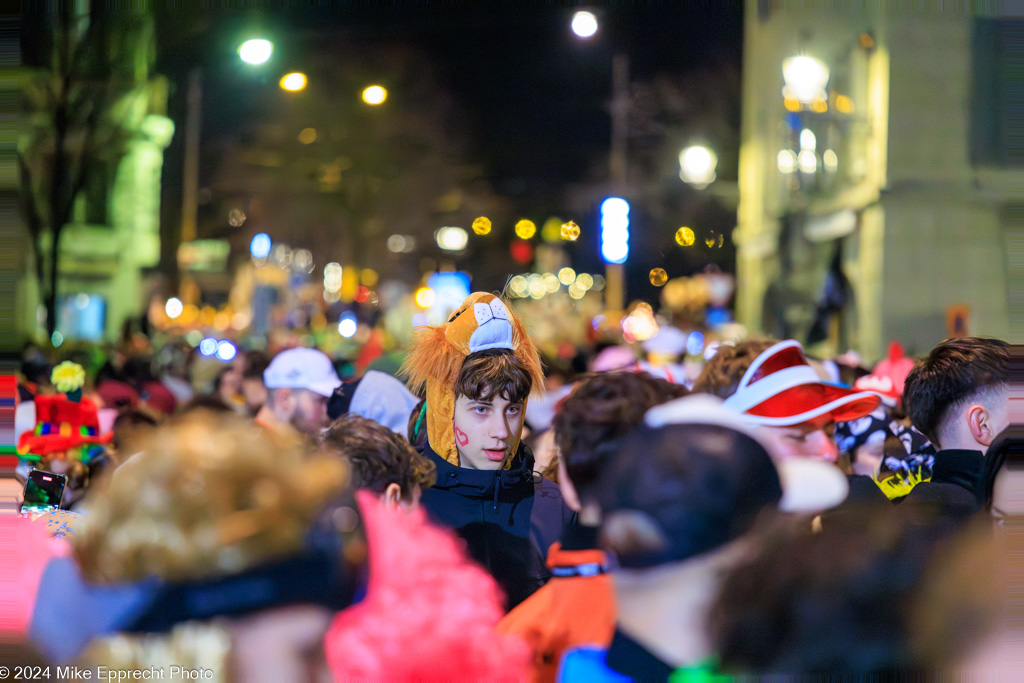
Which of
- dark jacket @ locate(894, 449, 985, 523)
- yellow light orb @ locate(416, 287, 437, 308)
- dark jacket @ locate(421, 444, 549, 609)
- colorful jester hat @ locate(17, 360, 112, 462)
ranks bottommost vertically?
yellow light orb @ locate(416, 287, 437, 308)

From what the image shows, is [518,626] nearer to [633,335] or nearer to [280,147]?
[633,335]

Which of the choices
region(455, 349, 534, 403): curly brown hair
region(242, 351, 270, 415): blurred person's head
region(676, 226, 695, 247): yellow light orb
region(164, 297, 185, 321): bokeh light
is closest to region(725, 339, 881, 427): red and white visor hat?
region(455, 349, 534, 403): curly brown hair

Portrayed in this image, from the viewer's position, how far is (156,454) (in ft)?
5.36

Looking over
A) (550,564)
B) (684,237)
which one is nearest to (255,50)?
(550,564)

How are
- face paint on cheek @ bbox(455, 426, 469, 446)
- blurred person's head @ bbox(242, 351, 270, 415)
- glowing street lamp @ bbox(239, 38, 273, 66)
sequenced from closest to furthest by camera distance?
face paint on cheek @ bbox(455, 426, 469, 446) → blurred person's head @ bbox(242, 351, 270, 415) → glowing street lamp @ bbox(239, 38, 273, 66)

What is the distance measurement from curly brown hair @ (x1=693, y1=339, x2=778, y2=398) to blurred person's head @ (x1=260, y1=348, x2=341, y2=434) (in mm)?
2409

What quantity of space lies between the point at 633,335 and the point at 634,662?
→ 712 inches

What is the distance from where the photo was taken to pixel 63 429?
20.4 ft

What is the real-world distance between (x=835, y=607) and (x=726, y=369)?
9.23 feet

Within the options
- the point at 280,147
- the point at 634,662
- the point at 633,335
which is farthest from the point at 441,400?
the point at 280,147

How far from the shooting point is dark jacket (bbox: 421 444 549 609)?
3148 mm

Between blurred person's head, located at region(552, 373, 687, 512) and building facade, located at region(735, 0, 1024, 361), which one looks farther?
building facade, located at region(735, 0, 1024, 361)

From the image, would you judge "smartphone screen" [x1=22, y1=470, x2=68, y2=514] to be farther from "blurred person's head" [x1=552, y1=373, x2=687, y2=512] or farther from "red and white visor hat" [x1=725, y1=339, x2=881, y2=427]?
"red and white visor hat" [x1=725, y1=339, x2=881, y2=427]

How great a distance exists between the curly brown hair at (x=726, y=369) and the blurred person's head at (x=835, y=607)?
7.73ft
